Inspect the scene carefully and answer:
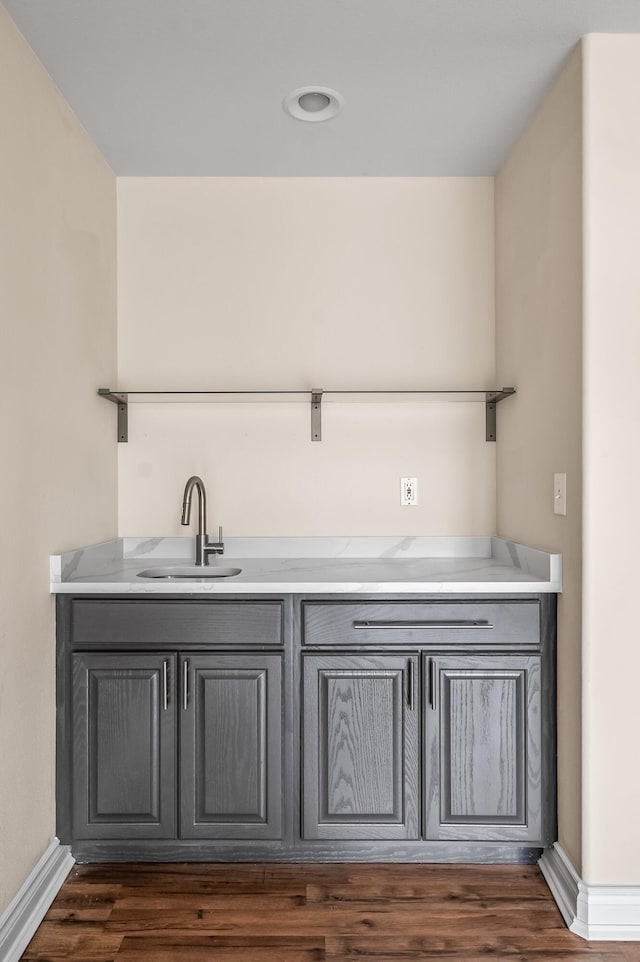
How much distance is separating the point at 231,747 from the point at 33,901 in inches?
24.9

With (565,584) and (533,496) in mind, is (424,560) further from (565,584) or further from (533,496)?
(565,584)

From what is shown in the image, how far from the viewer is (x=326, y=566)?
237 centimetres

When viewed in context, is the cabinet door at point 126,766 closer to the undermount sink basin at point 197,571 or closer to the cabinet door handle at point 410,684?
the undermount sink basin at point 197,571

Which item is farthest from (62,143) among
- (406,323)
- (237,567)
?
(237,567)

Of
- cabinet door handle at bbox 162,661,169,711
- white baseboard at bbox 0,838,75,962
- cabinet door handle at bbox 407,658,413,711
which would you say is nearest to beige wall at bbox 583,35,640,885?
cabinet door handle at bbox 407,658,413,711

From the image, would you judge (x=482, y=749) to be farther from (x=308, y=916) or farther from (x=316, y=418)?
(x=316, y=418)

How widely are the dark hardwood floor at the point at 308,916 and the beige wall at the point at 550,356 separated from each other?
0.77 feet

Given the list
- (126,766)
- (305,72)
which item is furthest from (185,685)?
(305,72)

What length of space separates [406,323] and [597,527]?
1186 millimetres

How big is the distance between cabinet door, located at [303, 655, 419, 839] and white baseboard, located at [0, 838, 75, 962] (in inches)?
28.3

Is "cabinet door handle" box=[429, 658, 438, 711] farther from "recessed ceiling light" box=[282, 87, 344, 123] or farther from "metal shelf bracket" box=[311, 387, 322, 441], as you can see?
"recessed ceiling light" box=[282, 87, 344, 123]

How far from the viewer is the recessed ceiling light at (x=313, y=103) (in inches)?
79.9

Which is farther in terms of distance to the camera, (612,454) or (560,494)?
(560,494)

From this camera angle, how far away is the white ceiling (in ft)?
5.55
